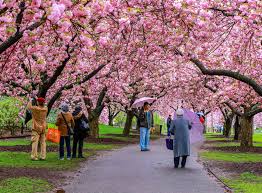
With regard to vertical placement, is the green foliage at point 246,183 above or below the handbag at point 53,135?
below

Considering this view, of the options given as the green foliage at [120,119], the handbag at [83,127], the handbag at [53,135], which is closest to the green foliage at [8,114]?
the handbag at [53,135]

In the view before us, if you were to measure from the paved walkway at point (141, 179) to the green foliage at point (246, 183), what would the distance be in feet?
1.34

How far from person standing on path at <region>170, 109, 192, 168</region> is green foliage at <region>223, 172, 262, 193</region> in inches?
76.1

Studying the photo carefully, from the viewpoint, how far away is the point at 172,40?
1444 cm

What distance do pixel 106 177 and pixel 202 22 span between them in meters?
4.43

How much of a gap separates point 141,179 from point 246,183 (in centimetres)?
248

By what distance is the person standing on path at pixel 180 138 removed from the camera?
48.4ft

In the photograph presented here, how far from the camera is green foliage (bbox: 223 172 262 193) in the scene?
34.8 feet

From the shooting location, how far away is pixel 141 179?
1192 centimetres

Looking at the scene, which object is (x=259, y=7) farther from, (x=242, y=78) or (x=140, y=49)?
(x=140, y=49)

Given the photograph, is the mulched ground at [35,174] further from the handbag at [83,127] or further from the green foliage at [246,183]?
the green foliage at [246,183]

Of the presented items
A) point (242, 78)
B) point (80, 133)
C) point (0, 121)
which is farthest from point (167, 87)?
point (242, 78)

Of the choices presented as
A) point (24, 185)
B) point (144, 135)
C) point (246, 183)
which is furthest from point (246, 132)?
point (24, 185)

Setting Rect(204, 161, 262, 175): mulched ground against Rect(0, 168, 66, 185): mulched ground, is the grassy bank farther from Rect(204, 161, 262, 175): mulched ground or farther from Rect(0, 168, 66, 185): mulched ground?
Rect(204, 161, 262, 175): mulched ground
